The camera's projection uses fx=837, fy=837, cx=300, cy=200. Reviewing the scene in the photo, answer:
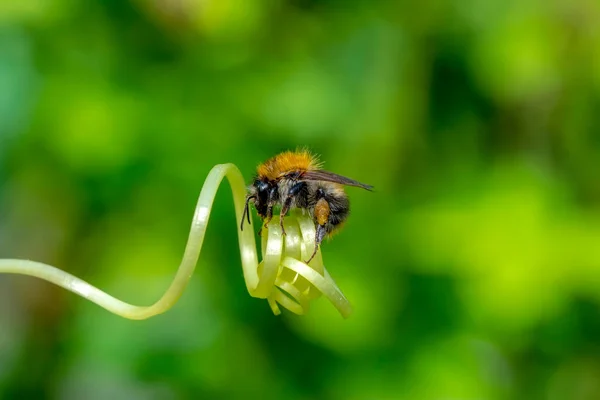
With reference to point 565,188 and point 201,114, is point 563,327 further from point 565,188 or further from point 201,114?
point 201,114

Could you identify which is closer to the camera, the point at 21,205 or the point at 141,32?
→ the point at 141,32

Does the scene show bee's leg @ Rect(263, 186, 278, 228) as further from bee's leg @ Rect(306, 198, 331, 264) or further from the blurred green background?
the blurred green background

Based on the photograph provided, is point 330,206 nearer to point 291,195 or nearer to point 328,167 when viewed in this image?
point 291,195

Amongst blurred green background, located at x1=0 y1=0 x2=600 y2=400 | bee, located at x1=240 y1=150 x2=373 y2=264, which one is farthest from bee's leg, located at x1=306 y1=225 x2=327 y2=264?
blurred green background, located at x1=0 y1=0 x2=600 y2=400

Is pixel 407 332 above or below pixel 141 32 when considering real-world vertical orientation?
below

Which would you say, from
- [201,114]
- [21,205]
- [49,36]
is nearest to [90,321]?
[21,205]

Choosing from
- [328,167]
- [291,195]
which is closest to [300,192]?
[291,195]
